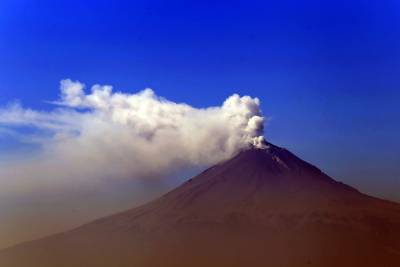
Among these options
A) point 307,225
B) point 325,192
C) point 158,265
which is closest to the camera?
point 158,265

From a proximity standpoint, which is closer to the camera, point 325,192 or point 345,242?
point 345,242

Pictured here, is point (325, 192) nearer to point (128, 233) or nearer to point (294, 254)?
point (294, 254)


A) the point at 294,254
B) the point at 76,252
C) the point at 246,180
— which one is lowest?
the point at 294,254

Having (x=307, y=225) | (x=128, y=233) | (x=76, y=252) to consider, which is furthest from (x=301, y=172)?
(x=76, y=252)

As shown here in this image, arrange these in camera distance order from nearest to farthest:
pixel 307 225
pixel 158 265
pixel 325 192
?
1. pixel 158 265
2. pixel 307 225
3. pixel 325 192

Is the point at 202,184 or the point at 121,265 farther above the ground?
the point at 202,184

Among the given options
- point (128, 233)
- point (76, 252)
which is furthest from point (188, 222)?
point (76, 252)
